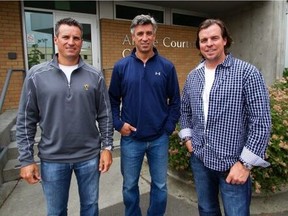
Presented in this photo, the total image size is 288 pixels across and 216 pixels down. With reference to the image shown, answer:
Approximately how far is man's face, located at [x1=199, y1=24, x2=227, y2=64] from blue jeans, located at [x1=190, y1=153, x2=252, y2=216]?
77cm

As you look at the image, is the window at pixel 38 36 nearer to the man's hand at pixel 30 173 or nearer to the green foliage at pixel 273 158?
the green foliage at pixel 273 158

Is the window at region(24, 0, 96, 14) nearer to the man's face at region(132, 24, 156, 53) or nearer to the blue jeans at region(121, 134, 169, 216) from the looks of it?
the man's face at region(132, 24, 156, 53)

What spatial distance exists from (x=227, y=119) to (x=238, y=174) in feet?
1.18

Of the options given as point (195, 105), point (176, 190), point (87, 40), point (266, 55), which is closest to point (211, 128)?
point (195, 105)

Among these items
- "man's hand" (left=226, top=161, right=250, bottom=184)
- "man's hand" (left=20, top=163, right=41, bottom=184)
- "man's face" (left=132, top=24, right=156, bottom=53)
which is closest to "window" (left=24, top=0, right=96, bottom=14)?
"man's face" (left=132, top=24, right=156, bottom=53)

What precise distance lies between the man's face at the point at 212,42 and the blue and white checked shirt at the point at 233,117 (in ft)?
→ 0.26

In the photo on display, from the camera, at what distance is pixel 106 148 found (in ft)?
7.48

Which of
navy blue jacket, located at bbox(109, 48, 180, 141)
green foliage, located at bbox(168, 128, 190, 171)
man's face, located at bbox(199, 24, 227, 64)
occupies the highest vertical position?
man's face, located at bbox(199, 24, 227, 64)

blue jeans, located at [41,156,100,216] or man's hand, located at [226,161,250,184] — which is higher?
man's hand, located at [226,161,250,184]

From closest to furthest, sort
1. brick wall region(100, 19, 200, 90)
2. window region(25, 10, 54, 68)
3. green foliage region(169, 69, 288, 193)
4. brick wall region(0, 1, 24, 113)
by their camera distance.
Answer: green foliage region(169, 69, 288, 193) → brick wall region(0, 1, 24, 113) → window region(25, 10, 54, 68) → brick wall region(100, 19, 200, 90)

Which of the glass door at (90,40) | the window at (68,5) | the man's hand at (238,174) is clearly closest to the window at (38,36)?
the window at (68,5)

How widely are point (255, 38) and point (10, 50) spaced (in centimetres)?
684

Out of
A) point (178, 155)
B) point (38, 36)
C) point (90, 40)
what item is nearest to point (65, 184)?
point (178, 155)

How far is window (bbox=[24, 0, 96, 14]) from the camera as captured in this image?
633cm
